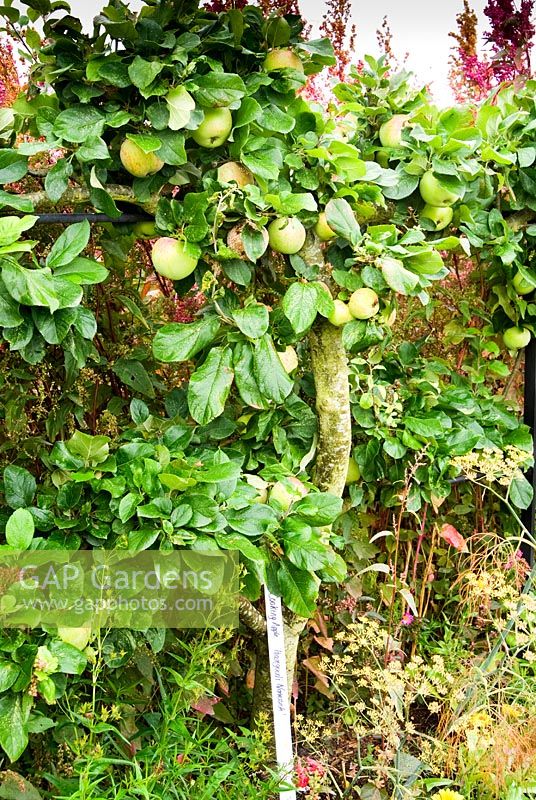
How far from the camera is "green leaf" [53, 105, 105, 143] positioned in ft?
3.27

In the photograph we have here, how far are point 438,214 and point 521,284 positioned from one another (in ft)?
1.33

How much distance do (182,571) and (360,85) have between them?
970 mm

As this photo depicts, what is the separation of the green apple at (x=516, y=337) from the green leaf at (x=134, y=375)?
0.92 meters

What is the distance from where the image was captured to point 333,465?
4.66 feet

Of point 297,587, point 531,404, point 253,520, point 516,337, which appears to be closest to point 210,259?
point 253,520

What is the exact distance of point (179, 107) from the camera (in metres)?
1.00

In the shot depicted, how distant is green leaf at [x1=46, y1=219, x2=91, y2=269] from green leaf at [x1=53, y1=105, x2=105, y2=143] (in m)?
0.11

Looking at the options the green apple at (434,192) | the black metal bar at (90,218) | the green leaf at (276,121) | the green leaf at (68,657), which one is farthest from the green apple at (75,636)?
the green apple at (434,192)

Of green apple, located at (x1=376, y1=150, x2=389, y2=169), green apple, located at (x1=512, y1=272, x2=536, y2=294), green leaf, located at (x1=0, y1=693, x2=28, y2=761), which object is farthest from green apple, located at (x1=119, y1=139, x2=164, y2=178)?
green apple, located at (x1=512, y1=272, x2=536, y2=294)

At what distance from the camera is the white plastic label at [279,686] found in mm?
1209

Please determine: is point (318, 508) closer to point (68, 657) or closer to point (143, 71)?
point (68, 657)

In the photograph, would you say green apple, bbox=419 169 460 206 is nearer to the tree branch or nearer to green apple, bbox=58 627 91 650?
the tree branch

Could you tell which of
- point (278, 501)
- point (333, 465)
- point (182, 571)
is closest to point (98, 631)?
point (182, 571)

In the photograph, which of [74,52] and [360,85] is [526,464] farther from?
[74,52]
